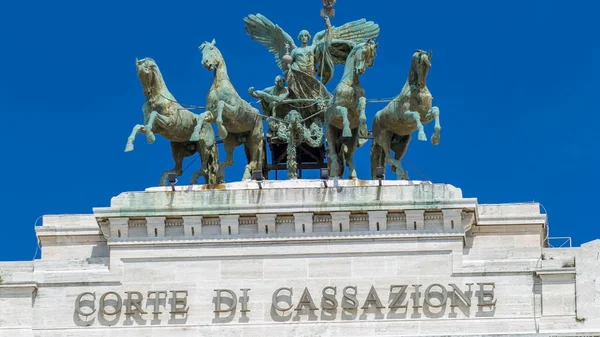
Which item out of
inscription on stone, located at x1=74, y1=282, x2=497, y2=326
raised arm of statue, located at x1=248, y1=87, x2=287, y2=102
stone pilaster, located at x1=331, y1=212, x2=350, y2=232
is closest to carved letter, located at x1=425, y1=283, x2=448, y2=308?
inscription on stone, located at x1=74, y1=282, x2=497, y2=326

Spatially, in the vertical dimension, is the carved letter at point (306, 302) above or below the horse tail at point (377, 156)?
below

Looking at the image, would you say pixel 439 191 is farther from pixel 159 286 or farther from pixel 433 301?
pixel 159 286

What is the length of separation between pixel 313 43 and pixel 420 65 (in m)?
9.80

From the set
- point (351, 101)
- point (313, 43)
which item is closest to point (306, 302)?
point (351, 101)

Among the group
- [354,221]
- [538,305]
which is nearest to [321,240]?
[354,221]

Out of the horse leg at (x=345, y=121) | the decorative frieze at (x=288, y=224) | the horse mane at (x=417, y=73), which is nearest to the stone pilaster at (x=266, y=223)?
the decorative frieze at (x=288, y=224)

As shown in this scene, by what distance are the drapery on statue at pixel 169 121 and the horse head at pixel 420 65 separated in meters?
6.76

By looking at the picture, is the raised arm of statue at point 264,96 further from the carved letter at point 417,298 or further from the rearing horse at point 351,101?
the carved letter at point 417,298

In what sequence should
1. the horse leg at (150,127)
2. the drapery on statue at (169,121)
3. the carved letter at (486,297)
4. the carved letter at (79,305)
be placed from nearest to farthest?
the carved letter at (486,297) → the carved letter at (79,305) → the horse leg at (150,127) → the drapery on statue at (169,121)

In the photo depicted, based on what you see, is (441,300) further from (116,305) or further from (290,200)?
(116,305)

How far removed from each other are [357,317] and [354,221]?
298cm

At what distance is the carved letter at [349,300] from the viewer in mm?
89750

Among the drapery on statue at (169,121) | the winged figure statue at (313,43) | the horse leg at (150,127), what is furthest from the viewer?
the winged figure statue at (313,43)

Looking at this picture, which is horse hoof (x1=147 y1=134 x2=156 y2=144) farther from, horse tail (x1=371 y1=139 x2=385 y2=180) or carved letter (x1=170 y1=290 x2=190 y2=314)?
horse tail (x1=371 y1=139 x2=385 y2=180)
